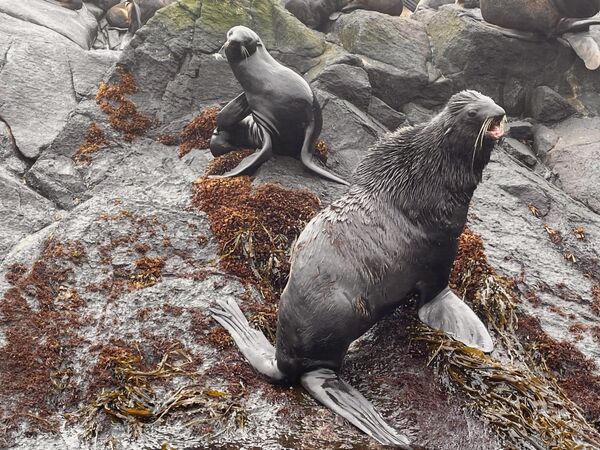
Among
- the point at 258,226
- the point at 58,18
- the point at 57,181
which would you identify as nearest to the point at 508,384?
the point at 258,226

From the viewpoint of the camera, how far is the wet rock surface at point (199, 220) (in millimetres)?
3574

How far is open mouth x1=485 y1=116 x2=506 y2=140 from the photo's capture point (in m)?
3.95

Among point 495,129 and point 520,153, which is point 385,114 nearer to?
point 520,153

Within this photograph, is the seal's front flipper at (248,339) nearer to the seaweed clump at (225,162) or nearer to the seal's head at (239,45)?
the seaweed clump at (225,162)

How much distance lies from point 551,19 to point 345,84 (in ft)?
9.29

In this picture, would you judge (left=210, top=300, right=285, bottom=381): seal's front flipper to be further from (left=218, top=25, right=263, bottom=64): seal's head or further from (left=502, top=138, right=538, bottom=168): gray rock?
(left=502, top=138, right=538, bottom=168): gray rock

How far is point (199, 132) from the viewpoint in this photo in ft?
22.5

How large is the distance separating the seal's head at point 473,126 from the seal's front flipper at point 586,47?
190 inches

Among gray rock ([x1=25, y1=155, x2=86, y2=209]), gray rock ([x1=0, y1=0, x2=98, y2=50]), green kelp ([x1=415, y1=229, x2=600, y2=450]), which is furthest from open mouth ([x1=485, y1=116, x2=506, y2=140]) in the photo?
gray rock ([x1=0, y1=0, x2=98, y2=50])

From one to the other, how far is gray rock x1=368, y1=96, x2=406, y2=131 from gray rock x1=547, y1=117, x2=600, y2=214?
168cm

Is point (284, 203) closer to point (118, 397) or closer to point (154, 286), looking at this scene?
point (154, 286)

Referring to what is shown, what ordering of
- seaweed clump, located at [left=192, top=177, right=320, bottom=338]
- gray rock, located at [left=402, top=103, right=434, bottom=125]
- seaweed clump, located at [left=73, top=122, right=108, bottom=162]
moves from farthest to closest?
1. gray rock, located at [left=402, top=103, right=434, bottom=125]
2. seaweed clump, located at [left=73, top=122, right=108, bottom=162]
3. seaweed clump, located at [left=192, top=177, right=320, bottom=338]

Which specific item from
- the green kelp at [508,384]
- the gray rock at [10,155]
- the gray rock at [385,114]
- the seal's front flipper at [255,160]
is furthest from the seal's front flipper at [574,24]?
the gray rock at [10,155]

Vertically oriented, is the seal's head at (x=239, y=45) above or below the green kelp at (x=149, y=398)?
above
